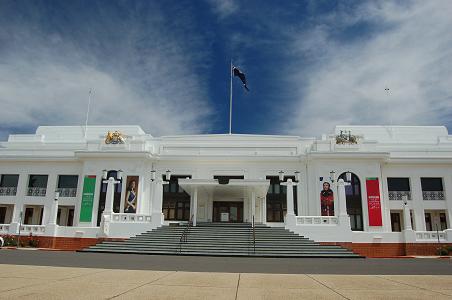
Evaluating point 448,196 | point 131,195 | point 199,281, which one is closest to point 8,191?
point 131,195

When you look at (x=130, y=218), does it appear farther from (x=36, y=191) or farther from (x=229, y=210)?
(x=36, y=191)

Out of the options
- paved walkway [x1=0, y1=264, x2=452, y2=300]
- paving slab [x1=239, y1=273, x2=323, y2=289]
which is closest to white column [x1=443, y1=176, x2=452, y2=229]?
paved walkway [x1=0, y1=264, x2=452, y2=300]

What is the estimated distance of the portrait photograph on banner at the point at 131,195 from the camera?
3092 centimetres

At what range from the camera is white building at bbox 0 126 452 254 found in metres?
30.8

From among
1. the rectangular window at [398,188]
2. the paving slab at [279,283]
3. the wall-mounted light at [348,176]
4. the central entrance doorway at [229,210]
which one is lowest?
the paving slab at [279,283]

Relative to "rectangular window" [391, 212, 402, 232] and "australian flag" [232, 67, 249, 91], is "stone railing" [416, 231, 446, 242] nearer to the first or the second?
"rectangular window" [391, 212, 402, 232]

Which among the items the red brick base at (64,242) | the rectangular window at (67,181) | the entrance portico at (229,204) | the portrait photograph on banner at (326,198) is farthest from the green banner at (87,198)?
the portrait photograph on banner at (326,198)

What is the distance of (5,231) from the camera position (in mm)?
24547

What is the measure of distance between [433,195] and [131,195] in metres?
26.7

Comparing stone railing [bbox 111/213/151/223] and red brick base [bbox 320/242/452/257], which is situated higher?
stone railing [bbox 111/213/151/223]

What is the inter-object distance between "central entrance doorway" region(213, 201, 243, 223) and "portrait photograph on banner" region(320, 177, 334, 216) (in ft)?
23.9

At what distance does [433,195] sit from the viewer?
104 ft

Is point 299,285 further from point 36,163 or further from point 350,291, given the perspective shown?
point 36,163

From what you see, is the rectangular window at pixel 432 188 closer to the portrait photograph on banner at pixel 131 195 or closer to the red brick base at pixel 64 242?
the portrait photograph on banner at pixel 131 195
